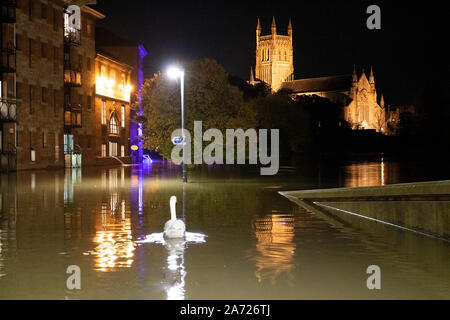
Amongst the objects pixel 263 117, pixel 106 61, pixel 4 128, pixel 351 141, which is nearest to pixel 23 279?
pixel 4 128

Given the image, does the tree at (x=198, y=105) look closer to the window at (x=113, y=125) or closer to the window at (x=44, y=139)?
the window at (x=44, y=139)

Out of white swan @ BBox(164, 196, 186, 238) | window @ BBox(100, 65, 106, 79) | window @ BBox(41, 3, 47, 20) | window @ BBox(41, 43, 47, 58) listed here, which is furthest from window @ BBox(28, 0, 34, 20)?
white swan @ BBox(164, 196, 186, 238)

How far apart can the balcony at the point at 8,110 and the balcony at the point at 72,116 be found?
1131 cm

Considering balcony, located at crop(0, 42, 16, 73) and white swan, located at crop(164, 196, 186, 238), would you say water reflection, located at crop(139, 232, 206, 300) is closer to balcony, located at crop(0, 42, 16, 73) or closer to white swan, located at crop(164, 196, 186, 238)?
white swan, located at crop(164, 196, 186, 238)

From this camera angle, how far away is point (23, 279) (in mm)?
9047

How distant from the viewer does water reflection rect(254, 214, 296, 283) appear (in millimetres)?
9664

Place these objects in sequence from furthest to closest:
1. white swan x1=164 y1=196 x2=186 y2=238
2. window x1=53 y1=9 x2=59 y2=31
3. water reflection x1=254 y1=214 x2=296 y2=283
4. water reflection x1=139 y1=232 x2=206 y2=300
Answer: window x1=53 y1=9 x2=59 y2=31 → white swan x1=164 y1=196 x2=186 y2=238 → water reflection x1=254 y1=214 x2=296 y2=283 → water reflection x1=139 y1=232 x2=206 y2=300

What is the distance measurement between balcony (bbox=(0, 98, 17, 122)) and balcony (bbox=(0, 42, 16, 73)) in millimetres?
2319

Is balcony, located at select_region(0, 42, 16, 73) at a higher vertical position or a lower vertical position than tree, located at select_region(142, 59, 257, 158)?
higher

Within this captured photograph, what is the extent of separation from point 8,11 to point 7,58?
12.2 ft

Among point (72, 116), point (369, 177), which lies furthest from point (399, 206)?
point (72, 116)

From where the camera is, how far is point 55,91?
57750 millimetres

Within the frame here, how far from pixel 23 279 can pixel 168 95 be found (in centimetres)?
4069

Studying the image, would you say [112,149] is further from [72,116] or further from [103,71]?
[72,116]
